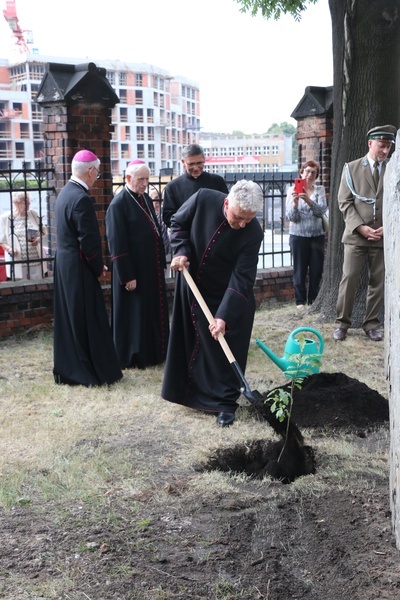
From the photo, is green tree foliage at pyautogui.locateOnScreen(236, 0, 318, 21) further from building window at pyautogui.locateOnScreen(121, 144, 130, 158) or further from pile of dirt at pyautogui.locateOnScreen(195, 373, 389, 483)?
building window at pyautogui.locateOnScreen(121, 144, 130, 158)

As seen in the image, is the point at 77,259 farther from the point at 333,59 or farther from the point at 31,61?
the point at 31,61

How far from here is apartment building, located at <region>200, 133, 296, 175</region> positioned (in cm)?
10531

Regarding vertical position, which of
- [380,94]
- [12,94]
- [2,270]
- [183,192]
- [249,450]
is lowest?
[249,450]

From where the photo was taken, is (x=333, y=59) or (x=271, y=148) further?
(x=271, y=148)

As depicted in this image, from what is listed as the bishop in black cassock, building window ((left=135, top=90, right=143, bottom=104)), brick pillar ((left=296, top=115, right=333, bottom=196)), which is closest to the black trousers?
brick pillar ((left=296, top=115, right=333, bottom=196))

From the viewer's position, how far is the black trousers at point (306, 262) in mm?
10391

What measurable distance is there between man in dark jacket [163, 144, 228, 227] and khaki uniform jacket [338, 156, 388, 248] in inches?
59.3

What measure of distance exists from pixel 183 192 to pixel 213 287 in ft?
5.92

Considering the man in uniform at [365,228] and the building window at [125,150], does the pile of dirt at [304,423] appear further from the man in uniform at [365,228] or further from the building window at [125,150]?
the building window at [125,150]

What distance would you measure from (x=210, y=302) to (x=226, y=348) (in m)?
0.70

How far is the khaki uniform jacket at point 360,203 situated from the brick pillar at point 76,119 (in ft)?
9.60

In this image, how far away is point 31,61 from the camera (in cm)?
7844

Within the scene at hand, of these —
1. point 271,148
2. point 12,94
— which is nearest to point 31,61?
point 12,94

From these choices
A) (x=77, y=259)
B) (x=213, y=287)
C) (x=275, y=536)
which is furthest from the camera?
(x=77, y=259)
